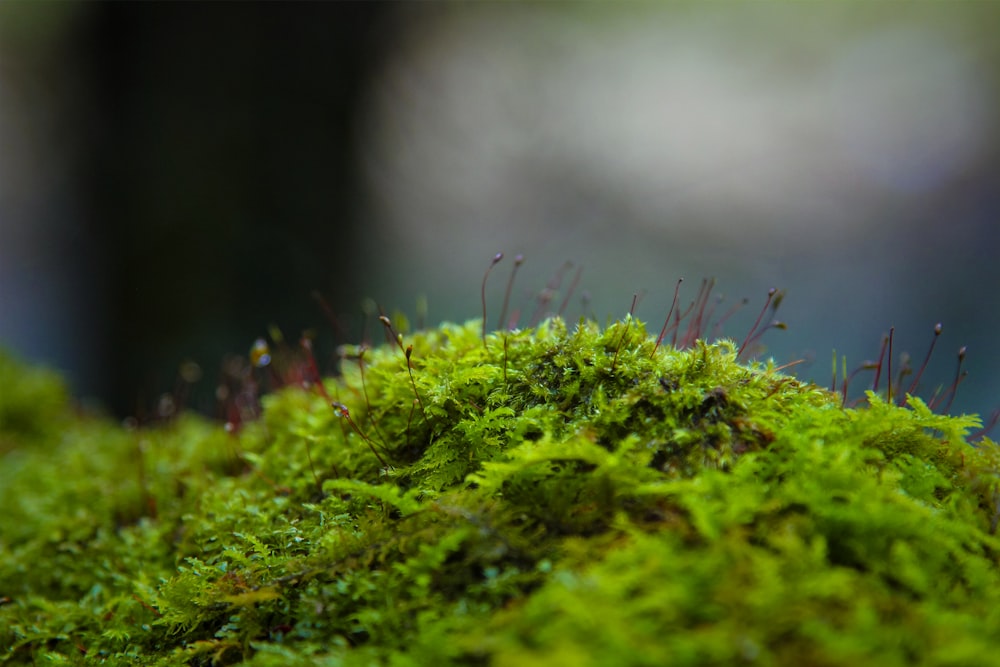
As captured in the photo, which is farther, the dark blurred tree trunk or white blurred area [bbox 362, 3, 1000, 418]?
white blurred area [bbox 362, 3, 1000, 418]

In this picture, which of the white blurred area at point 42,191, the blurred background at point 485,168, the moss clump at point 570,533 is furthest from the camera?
the white blurred area at point 42,191

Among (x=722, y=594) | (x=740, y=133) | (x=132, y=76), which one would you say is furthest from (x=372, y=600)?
(x=740, y=133)

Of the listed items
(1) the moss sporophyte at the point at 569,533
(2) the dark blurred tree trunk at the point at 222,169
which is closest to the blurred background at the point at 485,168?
(2) the dark blurred tree trunk at the point at 222,169

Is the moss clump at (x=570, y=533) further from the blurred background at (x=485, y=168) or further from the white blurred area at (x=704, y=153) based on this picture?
the white blurred area at (x=704, y=153)

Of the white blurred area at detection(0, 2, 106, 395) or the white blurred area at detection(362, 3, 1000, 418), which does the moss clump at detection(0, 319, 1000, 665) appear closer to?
the white blurred area at detection(362, 3, 1000, 418)

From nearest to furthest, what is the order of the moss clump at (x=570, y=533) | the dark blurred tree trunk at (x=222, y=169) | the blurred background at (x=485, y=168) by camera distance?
the moss clump at (x=570, y=533) < the dark blurred tree trunk at (x=222, y=169) < the blurred background at (x=485, y=168)

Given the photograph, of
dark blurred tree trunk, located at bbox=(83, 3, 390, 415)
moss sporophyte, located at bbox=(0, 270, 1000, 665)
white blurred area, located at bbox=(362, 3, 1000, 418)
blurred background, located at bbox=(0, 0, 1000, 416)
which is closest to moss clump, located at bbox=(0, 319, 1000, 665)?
moss sporophyte, located at bbox=(0, 270, 1000, 665)
